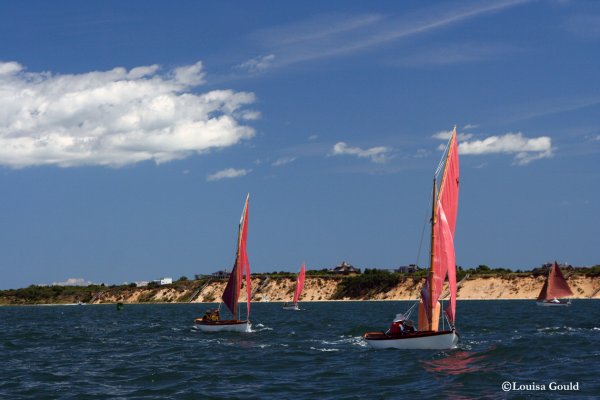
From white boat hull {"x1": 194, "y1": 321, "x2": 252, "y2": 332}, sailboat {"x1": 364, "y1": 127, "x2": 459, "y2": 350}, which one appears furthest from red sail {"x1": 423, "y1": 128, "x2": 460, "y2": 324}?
white boat hull {"x1": 194, "y1": 321, "x2": 252, "y2": 332}

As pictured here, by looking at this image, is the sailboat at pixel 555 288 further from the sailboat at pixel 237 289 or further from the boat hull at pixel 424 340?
the boat hull at pixel 424 340

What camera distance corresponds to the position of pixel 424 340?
44938 mm

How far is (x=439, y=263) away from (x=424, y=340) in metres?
4.81

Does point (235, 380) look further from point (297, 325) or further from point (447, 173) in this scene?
point (297, 325)

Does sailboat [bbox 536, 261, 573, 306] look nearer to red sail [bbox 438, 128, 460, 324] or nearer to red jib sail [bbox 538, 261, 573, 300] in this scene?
red jib sail [bbox 538, 261, 573, 300]

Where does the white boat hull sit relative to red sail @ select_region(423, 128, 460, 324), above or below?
below

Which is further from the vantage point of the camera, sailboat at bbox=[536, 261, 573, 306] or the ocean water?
sailboat at bbox=[536, 261, 573, 306]

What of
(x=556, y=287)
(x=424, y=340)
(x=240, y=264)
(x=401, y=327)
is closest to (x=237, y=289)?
(x=240, y=264)

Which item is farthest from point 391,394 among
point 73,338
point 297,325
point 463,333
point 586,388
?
point 297,325

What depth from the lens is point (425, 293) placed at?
4609 cm

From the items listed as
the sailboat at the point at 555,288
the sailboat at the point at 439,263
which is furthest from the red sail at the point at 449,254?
the sailboat at the point at 555,288

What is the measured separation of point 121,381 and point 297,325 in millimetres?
43599

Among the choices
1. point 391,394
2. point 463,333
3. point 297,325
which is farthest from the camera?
point 297,325

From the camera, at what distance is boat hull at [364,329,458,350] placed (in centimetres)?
4438
